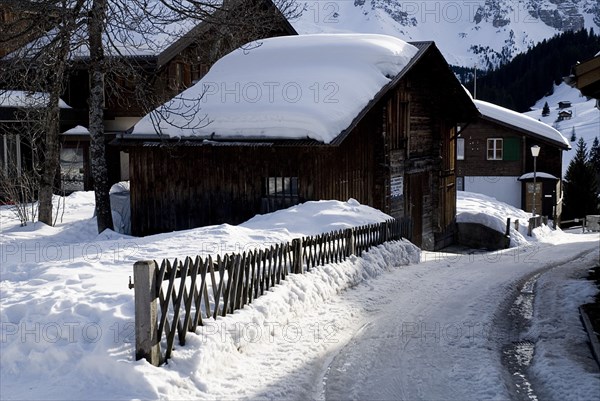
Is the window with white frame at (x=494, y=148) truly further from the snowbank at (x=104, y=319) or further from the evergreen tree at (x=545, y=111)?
the evergreen tree at (x=545, y=111)

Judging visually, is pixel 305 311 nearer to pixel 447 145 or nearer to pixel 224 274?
pixel 224 274

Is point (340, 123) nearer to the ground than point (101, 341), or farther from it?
farther from it

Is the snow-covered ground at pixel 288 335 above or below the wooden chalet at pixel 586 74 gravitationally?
→ below

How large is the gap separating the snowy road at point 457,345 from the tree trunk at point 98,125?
853cm

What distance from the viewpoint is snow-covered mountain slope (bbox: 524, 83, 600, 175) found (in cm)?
12756

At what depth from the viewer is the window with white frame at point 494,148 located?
46844mm

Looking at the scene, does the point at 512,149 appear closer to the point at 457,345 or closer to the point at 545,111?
the point at 457,345

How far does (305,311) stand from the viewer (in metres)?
11.1

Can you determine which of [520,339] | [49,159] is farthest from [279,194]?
[520,339]

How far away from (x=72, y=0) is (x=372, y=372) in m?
11.3

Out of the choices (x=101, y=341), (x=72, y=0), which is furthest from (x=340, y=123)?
(x=101, y=341)

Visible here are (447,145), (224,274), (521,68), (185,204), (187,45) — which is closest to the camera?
(224,274)

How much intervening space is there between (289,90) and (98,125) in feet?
16.7

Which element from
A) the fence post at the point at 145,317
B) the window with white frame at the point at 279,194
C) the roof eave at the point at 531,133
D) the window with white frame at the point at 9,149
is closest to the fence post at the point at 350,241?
the window with white frame at the point at 279,194
